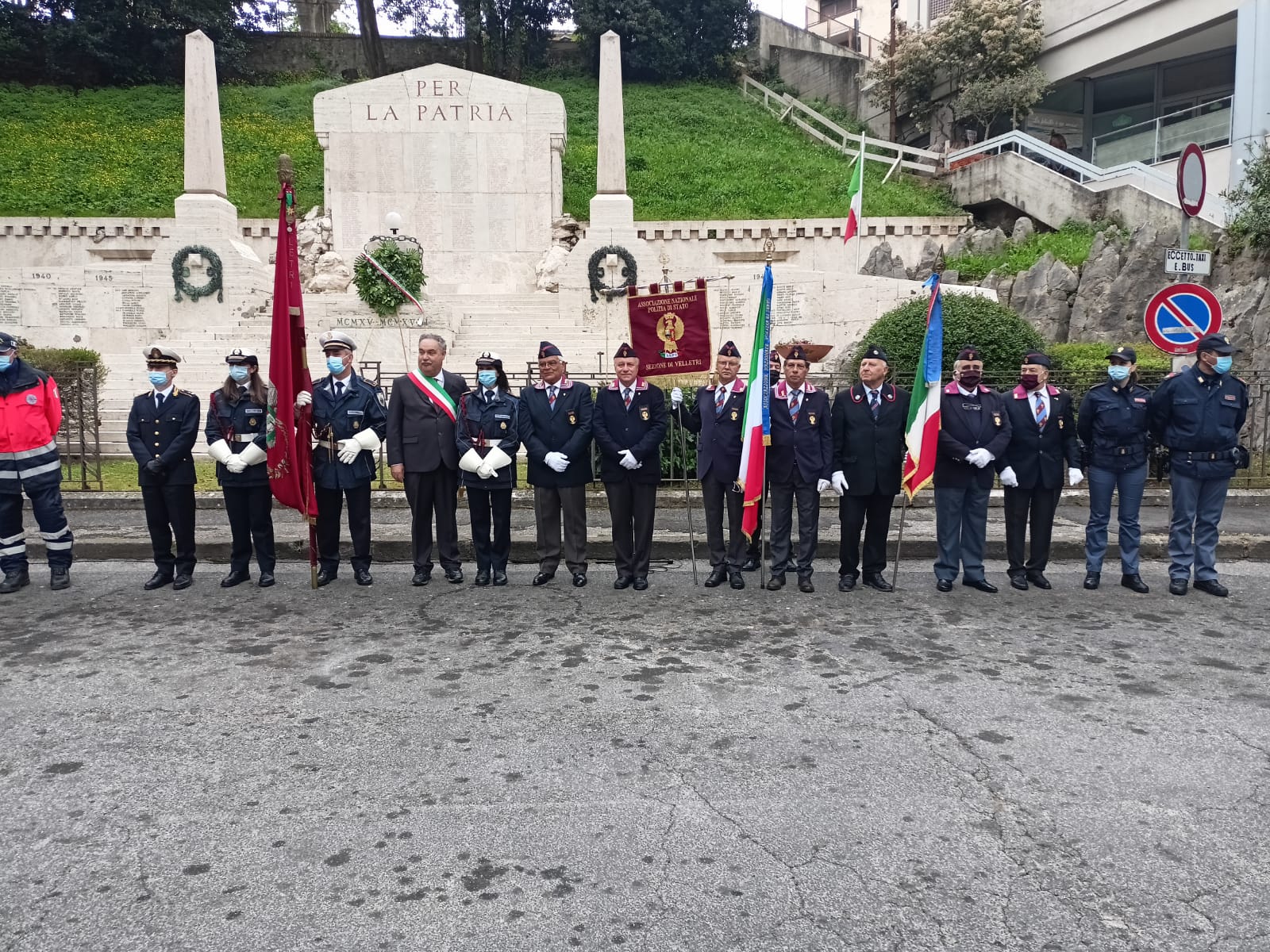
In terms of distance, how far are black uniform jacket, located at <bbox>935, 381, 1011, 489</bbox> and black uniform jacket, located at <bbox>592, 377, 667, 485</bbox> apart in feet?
7.11

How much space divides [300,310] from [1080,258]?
Answer: 66.9ft

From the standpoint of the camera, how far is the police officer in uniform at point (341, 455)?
22.6 ft

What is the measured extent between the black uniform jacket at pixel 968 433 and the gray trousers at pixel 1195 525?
4.66ft

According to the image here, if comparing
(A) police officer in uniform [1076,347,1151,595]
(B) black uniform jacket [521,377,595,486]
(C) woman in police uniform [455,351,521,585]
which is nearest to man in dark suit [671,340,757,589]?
(B) black uniform jacket [521,377,595,486]

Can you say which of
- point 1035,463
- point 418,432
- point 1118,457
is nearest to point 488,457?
point 418,432

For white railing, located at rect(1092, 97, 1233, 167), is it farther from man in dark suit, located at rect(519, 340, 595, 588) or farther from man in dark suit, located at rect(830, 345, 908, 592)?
man in dark suit, located at rect(519, 340, 595, 588)

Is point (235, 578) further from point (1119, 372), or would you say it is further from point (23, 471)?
point (1119, 372)

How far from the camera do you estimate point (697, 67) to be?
4412 centimetres

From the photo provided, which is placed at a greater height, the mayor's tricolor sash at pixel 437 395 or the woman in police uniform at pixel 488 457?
the mayor's tricolor sash at pixel 437 395

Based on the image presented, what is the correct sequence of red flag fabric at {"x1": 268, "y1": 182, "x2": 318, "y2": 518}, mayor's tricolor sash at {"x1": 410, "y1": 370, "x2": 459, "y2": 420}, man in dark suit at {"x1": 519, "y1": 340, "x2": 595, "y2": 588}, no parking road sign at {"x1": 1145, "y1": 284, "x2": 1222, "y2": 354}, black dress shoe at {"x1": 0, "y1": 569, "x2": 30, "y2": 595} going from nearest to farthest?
red flag fabric at {"x1": 268, "y1": 182, "x2": 318, "y2": 518} < black dress shoe at {"x1": 0, "y1": 569, "x2": 30, "y2": 595} < man in dark suit at {"x1": 519, "y1": 340, "x2": 595, "y2": 588} < mayor's tricolor sash at {"x1": 410, "y1": 370, "x2": 459, "y2": 420} < no parking road sign at {"x1": 1145, "y1": 284, "x2": 1222, "y2": 354}

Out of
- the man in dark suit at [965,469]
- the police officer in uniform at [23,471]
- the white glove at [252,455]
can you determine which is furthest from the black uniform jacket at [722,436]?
the police officer in uniform at [23,471]

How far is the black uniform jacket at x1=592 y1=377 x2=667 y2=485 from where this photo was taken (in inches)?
273

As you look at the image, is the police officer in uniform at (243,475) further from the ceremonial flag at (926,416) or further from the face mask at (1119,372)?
the face mask at (1119,372)

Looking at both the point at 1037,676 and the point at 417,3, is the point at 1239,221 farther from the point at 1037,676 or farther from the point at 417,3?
the point at 417,3
